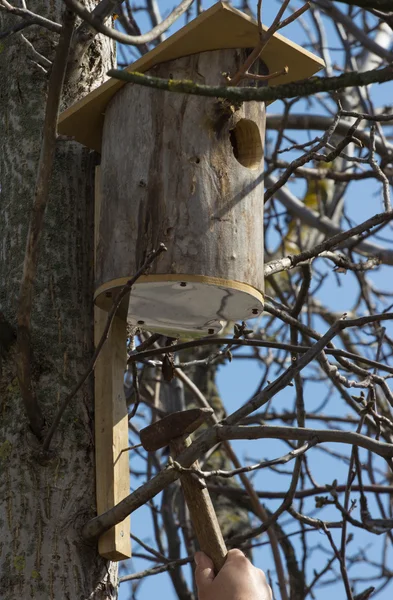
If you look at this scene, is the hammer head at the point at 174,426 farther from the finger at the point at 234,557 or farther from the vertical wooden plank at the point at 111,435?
the finger at the point at 234,557

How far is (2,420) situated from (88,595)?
48 cm

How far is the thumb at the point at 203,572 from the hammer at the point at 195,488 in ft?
0.04

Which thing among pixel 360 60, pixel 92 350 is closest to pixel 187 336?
pixel 92 350

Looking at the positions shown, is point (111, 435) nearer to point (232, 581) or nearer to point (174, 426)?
point (174, 426)

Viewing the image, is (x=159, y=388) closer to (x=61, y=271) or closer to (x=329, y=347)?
(x=329, y=347)

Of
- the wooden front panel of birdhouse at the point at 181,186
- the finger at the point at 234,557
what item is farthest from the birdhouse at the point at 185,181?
the finger at the point at 234,557

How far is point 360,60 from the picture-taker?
703 centimetres

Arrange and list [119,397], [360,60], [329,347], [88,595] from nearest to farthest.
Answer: [88,595], [119,397], [329,347], [360,60]

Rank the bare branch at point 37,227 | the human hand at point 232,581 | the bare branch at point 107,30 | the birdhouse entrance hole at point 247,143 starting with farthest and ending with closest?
1. the birdhouse entrance hole at point 247,143
2. the human hand at point 232,581
3. the bare branch at point 37,227
4. the bare branch at point 107,30

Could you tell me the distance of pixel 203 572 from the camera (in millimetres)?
2242

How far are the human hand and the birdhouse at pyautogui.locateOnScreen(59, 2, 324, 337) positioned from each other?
26.6 inches

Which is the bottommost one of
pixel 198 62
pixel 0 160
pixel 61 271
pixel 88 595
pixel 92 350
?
pixel 88 595

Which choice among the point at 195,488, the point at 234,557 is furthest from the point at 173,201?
the point at 234,557

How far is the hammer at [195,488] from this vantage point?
2236mm
